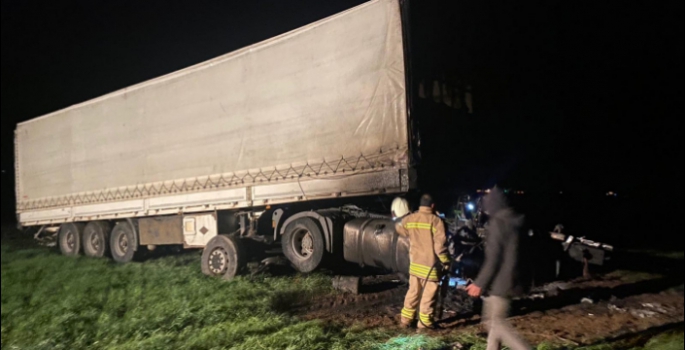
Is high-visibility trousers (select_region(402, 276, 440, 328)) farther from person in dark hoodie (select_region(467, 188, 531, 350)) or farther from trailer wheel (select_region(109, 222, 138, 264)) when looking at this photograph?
trailer wheel (select_region(109, 222, 138, 264))

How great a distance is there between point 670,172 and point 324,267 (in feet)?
33.9

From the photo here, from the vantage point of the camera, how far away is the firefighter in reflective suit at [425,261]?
4.62 m

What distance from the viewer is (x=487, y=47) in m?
7.19

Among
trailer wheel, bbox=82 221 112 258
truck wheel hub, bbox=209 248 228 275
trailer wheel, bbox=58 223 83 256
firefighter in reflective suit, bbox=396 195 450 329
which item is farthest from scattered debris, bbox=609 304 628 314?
trailer wheel, bbox=58 223 83 256

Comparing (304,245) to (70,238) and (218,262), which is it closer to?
(218,262)

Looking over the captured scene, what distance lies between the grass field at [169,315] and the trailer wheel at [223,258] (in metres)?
0.27

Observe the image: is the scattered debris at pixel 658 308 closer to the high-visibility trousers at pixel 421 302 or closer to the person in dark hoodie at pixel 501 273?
the high-visibility trousers at pixel 421 302

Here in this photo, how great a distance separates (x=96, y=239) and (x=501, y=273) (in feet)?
36.6

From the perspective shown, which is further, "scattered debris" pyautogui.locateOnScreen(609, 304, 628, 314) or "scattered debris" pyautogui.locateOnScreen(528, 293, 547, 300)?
"scattered debris" pyautogui.locateOnScreen(528, 293, 547, 300)

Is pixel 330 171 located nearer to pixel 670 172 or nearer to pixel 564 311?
pixel 564 311

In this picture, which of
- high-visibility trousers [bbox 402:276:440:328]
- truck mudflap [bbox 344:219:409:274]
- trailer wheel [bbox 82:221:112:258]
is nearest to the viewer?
high-visibility trousers [bbox 402:276:440:328]

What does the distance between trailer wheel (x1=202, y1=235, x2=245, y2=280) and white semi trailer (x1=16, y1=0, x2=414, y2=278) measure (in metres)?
0.02

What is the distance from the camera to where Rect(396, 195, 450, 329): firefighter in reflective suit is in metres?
4.62

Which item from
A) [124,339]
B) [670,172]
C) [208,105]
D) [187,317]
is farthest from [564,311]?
[670,172]
